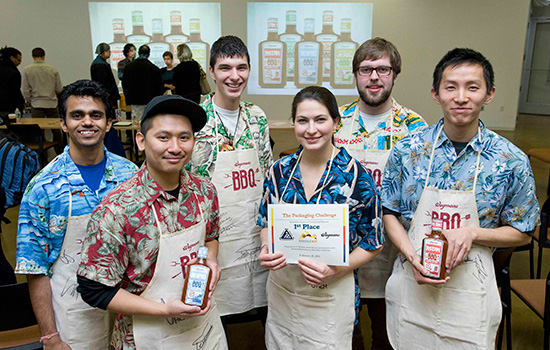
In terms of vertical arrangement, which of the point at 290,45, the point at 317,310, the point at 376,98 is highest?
the point at 290,45

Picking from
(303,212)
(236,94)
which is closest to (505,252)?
(303,212)

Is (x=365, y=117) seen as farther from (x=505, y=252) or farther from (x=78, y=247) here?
(x=78, y=247)

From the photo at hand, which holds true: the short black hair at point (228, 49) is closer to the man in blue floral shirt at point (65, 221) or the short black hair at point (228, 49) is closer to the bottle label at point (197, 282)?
the man in blue floral shirt at point (65, 221)

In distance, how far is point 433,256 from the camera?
5.24 ft

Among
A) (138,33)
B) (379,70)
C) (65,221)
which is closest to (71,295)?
(65,221)

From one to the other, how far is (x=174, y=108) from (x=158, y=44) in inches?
386

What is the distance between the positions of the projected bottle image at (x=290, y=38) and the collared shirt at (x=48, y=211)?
9.46 meters

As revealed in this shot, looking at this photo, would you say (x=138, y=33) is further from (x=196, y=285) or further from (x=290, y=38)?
(x=196, y=285)

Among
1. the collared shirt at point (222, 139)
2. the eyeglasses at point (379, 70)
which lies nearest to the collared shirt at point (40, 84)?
the collared shirt at point (222, 139)

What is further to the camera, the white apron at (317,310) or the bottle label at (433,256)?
the white apron at (317,310)

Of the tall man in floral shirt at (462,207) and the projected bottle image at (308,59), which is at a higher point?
the projected bottle image at (308,59)

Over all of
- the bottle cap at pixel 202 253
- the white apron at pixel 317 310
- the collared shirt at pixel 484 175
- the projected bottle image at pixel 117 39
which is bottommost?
the white apron at pixel 317 310

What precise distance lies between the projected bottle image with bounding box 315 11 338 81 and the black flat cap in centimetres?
966

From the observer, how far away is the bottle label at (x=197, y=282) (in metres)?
1.37
